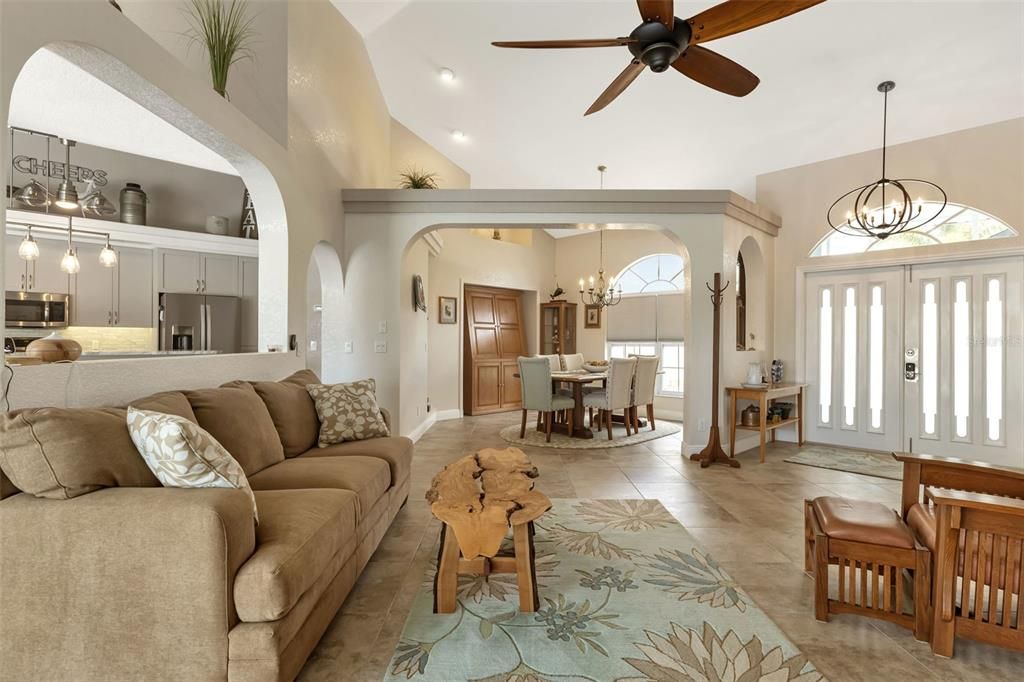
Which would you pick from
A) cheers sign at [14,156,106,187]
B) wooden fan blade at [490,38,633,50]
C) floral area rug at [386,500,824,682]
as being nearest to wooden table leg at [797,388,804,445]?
floral area rug at [386,500,824,682]

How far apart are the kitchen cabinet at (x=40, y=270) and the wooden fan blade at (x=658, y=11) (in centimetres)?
526

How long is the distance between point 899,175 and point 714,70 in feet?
12.0

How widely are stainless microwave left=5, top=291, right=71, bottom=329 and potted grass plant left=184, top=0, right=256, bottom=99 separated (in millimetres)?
2751

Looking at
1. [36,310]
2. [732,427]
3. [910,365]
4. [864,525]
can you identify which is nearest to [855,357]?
[910,365]

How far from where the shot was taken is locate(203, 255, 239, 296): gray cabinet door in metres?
5.18

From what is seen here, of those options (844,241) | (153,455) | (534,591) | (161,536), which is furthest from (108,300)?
(844,241)

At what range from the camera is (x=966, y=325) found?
4.61 m

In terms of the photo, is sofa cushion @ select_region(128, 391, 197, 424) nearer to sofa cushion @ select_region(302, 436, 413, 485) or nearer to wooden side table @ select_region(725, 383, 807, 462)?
sofa cushion @ select_region(302, 436, 413, 485)

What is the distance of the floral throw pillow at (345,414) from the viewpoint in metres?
3.04

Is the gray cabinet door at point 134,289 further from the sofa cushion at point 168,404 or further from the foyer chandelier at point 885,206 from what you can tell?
the foyer chandelier at point 885,206

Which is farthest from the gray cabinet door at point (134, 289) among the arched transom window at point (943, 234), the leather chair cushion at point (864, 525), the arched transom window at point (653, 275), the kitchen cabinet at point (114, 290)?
the arched transom window at point (943, 234)

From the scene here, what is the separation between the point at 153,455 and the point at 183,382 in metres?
1.09

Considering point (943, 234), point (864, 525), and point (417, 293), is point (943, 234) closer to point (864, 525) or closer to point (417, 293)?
point (864, 525)

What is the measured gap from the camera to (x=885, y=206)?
16.3ft
